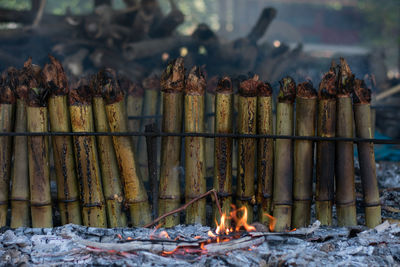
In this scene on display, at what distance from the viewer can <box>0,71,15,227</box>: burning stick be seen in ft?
10.3

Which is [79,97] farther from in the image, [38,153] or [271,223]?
[271,223]

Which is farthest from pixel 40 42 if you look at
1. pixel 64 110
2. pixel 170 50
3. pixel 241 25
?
pixel 241 25

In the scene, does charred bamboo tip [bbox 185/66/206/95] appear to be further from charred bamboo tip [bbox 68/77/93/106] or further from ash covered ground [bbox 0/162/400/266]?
ash covered ground [bbox 0/162/400/266]

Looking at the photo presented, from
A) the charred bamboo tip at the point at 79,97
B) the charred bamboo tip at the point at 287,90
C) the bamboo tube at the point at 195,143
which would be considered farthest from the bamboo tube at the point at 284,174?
the charred bamboo tip at the point at 79,97

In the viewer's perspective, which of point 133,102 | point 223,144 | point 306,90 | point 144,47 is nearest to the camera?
point 306,90

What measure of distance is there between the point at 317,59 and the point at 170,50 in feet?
10.7

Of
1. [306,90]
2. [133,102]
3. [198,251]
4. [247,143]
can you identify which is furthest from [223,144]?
[133,102]

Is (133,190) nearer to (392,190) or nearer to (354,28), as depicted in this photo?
(392,190)

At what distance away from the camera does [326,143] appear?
305 centimetres

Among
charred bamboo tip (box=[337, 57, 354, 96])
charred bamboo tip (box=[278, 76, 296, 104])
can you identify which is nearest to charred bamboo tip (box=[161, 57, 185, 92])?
charred bamboo tip (box=[278, 76, 296, 104])

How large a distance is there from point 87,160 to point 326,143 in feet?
5.86

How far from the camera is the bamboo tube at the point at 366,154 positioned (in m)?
3.09

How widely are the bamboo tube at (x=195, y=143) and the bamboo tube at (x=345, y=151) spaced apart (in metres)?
1.01

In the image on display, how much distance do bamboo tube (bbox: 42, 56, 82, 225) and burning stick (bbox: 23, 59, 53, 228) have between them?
0.06 meters
